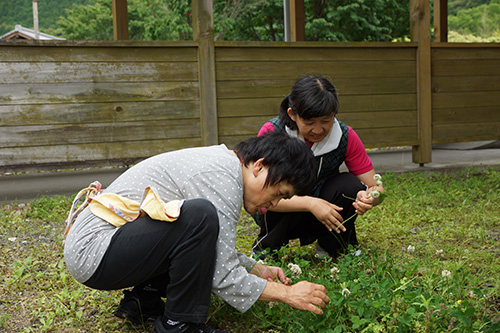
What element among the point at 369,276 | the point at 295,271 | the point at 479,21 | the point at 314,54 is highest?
the point at 479,21

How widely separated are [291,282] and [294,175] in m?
0.52

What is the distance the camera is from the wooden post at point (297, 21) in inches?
271

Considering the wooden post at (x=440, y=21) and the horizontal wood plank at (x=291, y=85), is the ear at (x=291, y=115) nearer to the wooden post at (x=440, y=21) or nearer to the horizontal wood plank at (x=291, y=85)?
the horizontal wood plank at (x=291, y=85)

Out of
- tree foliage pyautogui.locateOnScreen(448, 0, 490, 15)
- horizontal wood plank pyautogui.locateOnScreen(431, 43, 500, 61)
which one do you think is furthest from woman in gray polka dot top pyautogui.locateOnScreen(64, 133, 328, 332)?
tree foliage pyautogui.locateOnScreen(448, 0, 490, 15)

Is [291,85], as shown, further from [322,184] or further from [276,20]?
[276,20]

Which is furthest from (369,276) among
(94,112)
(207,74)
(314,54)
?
(314,54)

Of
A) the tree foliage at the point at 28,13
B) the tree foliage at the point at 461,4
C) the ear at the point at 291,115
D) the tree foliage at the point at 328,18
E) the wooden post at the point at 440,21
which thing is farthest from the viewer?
the tree foliage at the point at 28,13

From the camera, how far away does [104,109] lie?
5188 millimetres

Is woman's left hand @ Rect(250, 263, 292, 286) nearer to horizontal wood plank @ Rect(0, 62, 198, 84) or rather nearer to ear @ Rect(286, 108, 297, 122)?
ear @ Rect(286, 108, 297, 122)

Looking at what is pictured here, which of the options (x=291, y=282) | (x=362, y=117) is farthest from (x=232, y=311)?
(x=362, y=117)

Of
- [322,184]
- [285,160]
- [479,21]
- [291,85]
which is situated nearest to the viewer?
[285,160]

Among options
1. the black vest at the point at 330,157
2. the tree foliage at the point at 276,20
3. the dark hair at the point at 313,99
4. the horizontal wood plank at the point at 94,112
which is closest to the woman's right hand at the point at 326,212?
the black vest at the point at 330,157

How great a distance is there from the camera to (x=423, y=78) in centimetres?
614

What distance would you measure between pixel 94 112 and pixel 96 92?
190 millimetres
